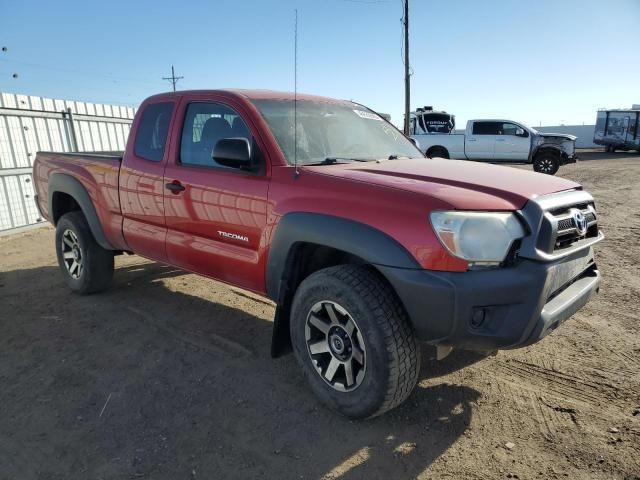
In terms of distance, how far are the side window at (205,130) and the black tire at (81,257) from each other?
1763mm

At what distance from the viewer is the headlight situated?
2.26 m

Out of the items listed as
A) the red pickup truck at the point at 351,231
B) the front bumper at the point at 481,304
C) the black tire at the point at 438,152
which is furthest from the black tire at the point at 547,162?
the front bumper at the point at 481,304

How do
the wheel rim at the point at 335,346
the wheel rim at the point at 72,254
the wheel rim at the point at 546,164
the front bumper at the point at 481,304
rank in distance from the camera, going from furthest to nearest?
the wheel rim at the point at 546,164 → the wheel rim at the point at 72,254 → the wheel rim at the point at 335,346 → the front bumper at the point at 481,304

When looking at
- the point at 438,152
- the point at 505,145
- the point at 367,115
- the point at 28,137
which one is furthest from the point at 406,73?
the point at 367,115

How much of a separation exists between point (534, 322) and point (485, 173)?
43.3 inches

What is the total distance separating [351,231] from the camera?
99.4 inches

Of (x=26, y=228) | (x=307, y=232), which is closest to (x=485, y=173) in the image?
(x=307, y=232)

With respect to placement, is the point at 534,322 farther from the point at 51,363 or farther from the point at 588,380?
the point at 51,363

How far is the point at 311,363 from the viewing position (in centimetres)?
287

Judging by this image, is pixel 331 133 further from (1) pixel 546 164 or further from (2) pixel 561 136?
(2) pixel 561 136

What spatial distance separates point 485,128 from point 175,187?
16.3 meters

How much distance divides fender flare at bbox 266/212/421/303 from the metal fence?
8.03 meters

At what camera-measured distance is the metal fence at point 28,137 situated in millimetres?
A: 8648

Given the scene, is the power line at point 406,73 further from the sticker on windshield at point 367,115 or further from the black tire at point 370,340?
the black tire at point 370,340
